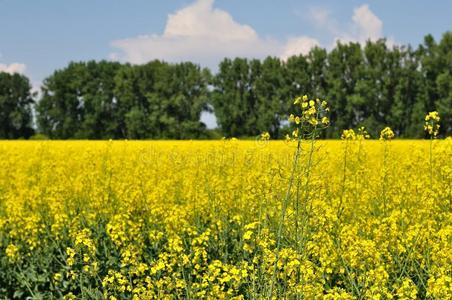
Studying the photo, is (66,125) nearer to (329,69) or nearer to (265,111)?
(265,111)

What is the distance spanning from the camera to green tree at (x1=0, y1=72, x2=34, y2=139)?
206 feet

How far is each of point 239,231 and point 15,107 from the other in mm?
63824

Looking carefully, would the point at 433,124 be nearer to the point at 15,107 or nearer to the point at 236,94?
the point at 236,94

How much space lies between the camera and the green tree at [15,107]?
62.9 metres

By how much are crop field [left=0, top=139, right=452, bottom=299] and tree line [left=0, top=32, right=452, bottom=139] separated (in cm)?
3603

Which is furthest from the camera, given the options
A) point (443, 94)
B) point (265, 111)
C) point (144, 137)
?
point (144, 137)

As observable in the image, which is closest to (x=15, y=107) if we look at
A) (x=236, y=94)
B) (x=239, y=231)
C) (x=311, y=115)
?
(x=236, y=94)

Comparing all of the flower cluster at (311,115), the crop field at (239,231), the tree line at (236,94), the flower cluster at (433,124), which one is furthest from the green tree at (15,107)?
the flower cluster at (311,115)

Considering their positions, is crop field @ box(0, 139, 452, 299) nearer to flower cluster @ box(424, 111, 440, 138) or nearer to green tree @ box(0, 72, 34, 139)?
flower cluster @ box(424, 111, 440, 138)

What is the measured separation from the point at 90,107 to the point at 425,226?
5702cm

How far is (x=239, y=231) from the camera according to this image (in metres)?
6.96

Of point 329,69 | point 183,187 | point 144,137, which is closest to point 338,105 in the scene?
point 329,69

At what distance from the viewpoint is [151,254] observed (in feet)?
22.2

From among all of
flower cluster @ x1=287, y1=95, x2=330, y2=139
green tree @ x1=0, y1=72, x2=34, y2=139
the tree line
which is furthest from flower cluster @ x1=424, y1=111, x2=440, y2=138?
green tree @ x1=0, y1=72, x2=34, y2=139
